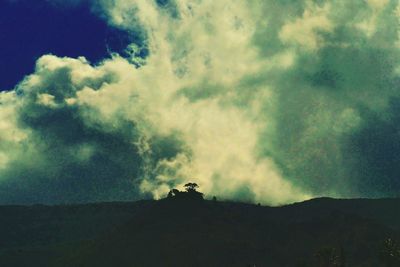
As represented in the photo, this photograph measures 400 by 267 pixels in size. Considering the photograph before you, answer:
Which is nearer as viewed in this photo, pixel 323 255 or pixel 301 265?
pixel 323 255

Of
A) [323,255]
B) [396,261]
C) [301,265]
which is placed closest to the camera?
[396,261]

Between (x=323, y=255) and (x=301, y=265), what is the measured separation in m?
14.9

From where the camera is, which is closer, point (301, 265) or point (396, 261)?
point (396, 261)

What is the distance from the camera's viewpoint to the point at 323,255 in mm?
181125

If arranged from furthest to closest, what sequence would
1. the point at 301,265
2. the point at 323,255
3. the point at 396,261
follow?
the point at 301,265 → the point at 323,255 → the point at 396,261

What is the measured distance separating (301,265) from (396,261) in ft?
122

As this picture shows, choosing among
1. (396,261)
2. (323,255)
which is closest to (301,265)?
(323,255)

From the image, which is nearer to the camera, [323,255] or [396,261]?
[396,261]

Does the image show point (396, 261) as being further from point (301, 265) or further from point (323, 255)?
point (301, 265)

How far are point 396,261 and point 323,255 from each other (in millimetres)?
23783

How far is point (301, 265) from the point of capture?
19388 centimetres
